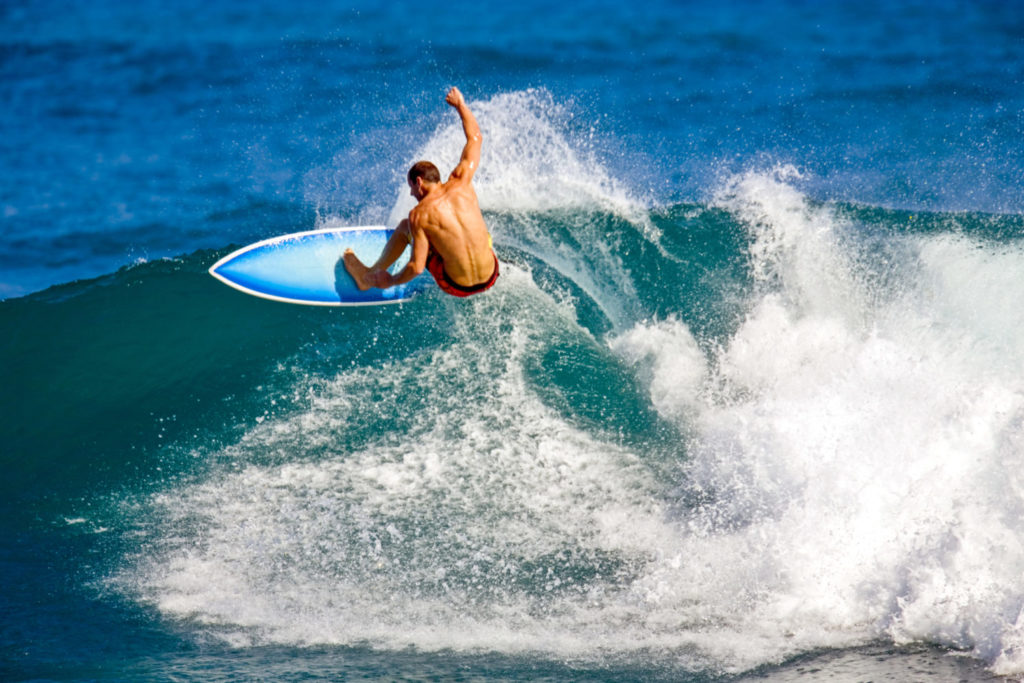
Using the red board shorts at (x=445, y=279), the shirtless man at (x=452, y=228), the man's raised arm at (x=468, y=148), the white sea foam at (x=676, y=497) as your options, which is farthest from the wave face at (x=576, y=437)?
the man's raised arm at (x=468, y=148)

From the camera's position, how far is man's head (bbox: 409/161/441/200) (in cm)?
637

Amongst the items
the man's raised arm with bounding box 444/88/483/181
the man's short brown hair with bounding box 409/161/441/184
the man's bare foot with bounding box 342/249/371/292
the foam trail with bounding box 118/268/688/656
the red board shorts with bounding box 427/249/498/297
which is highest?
the man's raised arm with bounding box 444/88/483/181

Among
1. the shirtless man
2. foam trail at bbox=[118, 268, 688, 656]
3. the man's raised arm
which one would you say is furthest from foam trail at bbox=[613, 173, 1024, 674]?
the man's raised arm

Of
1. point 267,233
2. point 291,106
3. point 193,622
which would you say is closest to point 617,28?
point 291,106

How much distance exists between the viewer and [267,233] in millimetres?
Result: 11102

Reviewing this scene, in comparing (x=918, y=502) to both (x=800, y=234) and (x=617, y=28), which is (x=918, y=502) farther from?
(x=617, y=28)

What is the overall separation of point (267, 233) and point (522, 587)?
6.66 meters

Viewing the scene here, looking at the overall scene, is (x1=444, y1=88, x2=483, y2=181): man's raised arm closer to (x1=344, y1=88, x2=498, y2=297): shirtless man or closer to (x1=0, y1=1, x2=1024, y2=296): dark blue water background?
(x1=344, y1=88, x2=498, y2=297): shirtless man

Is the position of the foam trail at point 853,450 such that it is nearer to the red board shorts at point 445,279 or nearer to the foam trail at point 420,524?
the foam trail at point 420,524

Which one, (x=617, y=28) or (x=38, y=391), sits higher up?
(x=617, y=28)

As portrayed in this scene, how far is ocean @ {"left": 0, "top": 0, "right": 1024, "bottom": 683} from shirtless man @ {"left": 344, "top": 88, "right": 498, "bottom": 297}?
1.28m

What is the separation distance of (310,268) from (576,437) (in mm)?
2740

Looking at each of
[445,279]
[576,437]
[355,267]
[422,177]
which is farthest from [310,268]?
[576,437]

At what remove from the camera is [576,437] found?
7.29 m
